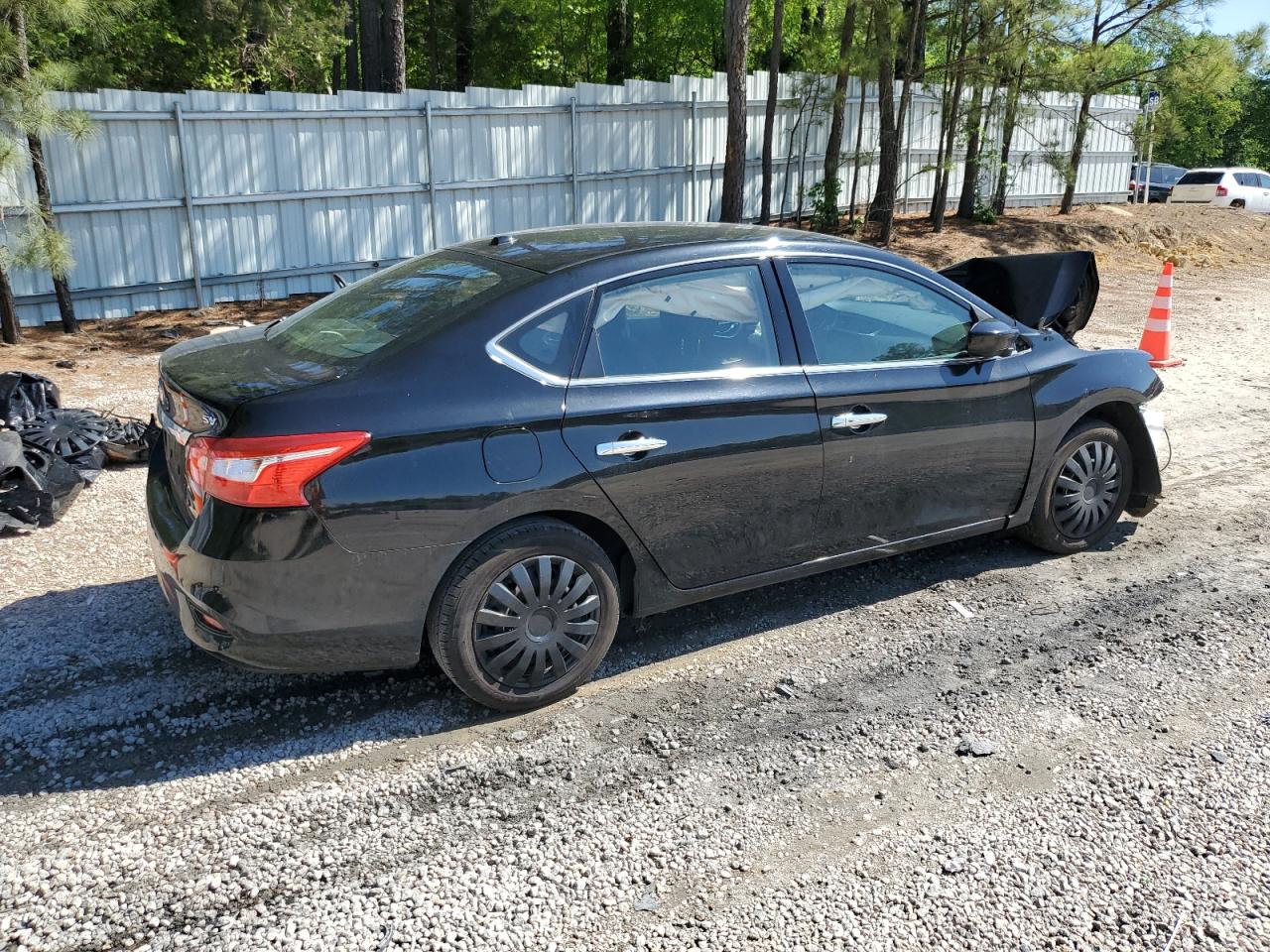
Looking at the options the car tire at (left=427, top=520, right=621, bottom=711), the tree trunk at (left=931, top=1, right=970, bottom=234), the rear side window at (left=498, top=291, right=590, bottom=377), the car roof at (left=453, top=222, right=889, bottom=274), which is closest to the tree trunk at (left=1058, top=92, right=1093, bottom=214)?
the tree trunk at (left=931, top=1, right=970, bottom=234)

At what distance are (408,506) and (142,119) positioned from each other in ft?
34.8

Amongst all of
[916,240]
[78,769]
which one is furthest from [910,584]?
[916,240]

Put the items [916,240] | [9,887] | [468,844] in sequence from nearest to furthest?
[9,887] → [468,844] → [916,240]

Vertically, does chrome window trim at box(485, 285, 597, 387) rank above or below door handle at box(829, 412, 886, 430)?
above

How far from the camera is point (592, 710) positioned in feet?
13.6

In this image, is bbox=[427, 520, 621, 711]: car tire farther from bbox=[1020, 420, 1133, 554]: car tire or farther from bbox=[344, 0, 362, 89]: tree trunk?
bbox=[344, 0, 362, 89]: tree trunk

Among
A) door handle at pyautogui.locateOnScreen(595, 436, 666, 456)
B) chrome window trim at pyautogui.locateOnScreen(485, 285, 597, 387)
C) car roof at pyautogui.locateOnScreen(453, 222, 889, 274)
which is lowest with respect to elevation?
door handle at pyautogui.locateOnScreen(595, 436, 666, 456)

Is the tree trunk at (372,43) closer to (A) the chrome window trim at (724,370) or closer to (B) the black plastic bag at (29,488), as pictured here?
(B) the black plastic bag at (29,488)

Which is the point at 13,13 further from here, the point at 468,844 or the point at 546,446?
the point at 468,844

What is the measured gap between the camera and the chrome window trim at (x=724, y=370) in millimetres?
3971

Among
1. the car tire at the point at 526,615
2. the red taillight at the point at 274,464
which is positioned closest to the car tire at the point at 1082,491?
the car tire at the point at 526,615

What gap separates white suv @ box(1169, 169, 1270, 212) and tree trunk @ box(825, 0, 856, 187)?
47.9 feet

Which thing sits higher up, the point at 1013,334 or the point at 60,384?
the point at 1013,334

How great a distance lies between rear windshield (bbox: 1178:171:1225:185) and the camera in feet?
97.8
